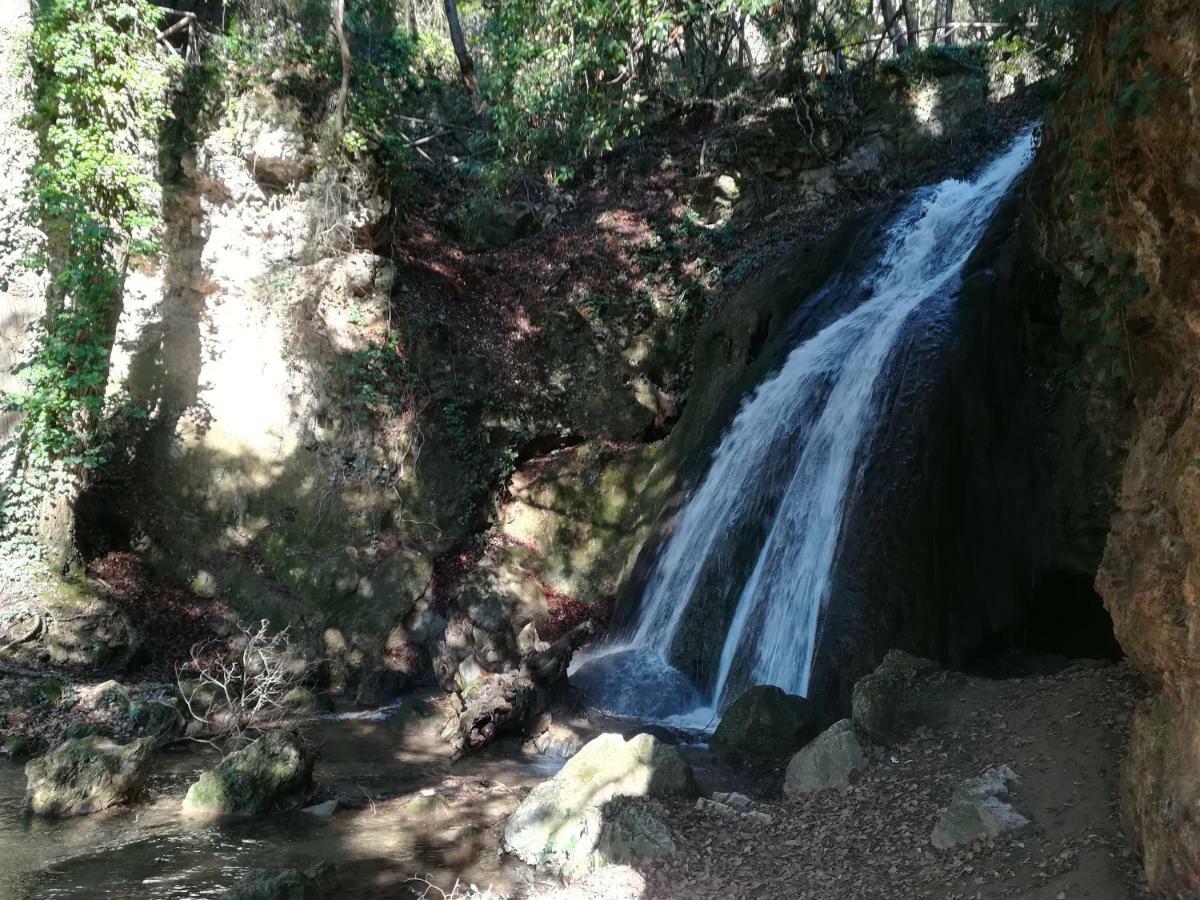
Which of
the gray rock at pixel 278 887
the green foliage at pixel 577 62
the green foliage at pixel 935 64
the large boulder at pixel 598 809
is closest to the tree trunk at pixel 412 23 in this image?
the green foliage at pixel 577 62

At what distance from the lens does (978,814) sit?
5066 millimetres

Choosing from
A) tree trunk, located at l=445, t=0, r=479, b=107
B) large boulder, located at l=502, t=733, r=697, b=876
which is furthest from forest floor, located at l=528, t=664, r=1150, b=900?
tree trunk, located at l=445, t=0, r=479, b=107

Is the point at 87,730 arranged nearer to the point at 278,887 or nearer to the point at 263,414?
the point at 278,887

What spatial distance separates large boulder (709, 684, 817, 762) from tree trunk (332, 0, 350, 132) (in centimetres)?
1134

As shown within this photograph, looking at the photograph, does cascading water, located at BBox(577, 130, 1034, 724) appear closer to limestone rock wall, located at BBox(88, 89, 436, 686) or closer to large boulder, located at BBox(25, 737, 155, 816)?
limestone rock wall, located at BBox(88, 89, 436, 686)

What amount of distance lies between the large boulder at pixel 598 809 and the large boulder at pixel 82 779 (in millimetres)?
3372

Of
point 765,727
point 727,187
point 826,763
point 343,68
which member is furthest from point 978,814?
point 727,187

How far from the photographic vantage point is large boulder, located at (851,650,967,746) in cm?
657

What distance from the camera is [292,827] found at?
6.87 metres

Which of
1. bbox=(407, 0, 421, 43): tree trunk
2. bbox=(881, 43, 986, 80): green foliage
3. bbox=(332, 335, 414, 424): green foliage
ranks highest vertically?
bbox=(407, 0, 421, 43): tree trunk

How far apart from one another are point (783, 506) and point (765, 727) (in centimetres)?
327

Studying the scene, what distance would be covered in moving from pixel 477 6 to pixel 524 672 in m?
18.8

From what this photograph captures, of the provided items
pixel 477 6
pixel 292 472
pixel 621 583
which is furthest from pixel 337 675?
pixel 477 6

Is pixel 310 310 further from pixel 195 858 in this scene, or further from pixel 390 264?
pixel 195 858
